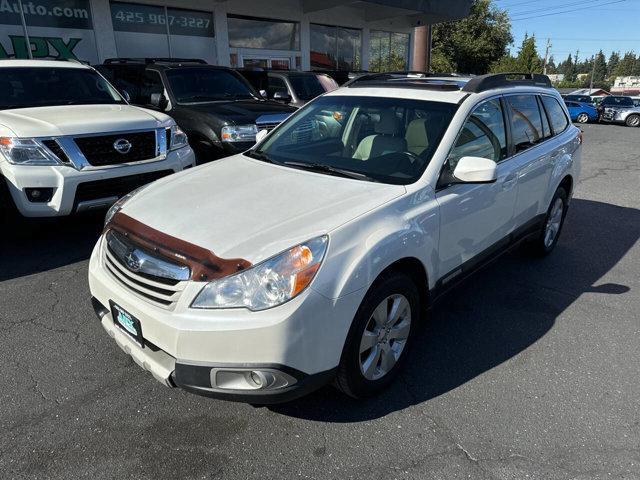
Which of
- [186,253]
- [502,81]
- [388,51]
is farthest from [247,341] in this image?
[388,51]

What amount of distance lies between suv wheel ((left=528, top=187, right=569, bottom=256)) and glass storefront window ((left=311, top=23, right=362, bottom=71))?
561 inches

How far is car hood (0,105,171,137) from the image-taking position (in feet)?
14.1

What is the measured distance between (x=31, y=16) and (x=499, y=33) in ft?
100

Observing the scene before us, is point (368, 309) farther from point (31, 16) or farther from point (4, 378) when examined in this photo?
point (31, 16)

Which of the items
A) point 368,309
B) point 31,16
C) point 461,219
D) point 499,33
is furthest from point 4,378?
point 499,33

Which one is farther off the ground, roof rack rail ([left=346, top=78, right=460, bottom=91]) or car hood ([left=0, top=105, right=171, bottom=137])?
roof rack rail ([left=346, top=78, right=460, bottom=91])

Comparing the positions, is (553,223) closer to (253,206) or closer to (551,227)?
(551,227)

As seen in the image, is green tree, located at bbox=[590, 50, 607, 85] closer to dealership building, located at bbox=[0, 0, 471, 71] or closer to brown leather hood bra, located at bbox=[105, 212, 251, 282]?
dealership building, located at bbox=[0, 0, 471, 71]

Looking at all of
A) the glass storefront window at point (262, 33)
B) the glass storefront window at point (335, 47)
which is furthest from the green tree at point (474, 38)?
the glass storefront window at point (262, 33)

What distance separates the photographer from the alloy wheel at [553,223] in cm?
458

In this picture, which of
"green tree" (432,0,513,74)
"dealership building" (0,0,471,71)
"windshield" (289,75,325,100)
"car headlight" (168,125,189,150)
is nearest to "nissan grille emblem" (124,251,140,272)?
"car headlight" (168,125,189,150)

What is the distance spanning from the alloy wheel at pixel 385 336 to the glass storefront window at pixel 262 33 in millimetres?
14004

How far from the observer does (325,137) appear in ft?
11.6

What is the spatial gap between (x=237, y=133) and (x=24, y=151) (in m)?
2.54
